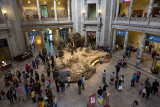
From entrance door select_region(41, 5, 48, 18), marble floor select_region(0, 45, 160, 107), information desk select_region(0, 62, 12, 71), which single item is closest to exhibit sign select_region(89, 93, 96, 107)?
marble floor select_region(0, 45, 160, 107)

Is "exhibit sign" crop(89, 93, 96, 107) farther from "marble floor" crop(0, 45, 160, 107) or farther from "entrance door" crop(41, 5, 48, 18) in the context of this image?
"entrance door" crop(41, 5, 48, 18)

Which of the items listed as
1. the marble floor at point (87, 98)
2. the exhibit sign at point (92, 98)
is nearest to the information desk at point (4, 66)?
the marble floor at point (87, 98)

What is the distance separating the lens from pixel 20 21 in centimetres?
1731

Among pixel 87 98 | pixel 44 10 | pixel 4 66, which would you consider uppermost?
pixel 44 10

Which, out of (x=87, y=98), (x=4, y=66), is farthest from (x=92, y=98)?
(x=4, y=66)

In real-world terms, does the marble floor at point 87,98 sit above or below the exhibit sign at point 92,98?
below

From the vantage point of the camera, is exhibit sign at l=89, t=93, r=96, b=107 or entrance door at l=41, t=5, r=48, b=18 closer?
exhibit sign at l=89, t=93, r=96, b=107

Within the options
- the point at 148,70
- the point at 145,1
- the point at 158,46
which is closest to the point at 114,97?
the point at 148,70

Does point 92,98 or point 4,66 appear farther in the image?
point 4,66

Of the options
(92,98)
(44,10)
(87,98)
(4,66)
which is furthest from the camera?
(44,10)

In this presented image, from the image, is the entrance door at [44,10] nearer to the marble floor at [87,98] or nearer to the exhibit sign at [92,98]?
the marble floor at [87,98]

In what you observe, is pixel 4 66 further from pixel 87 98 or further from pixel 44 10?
pixel 44 10

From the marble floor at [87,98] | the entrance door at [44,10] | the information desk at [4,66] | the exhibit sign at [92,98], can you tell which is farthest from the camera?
the entrance door at [44,10]

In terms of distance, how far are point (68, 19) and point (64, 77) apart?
14435 mm
